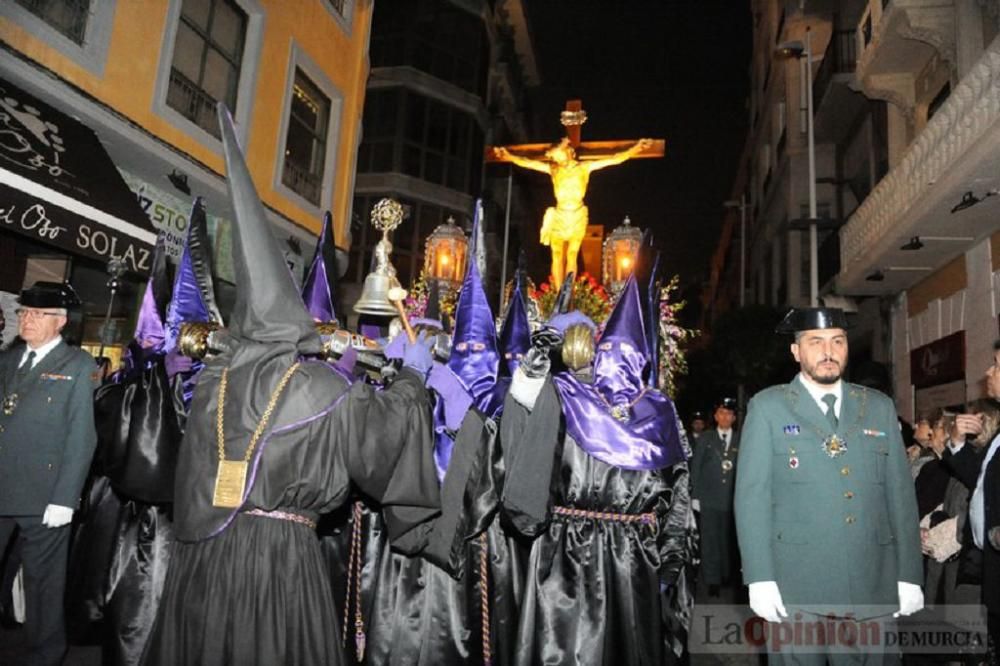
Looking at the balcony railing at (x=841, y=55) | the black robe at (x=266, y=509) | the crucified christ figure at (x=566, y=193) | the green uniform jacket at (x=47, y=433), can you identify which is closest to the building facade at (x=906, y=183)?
the balcony railing at (x=841, y=55)

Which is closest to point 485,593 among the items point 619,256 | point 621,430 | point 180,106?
point 621,430

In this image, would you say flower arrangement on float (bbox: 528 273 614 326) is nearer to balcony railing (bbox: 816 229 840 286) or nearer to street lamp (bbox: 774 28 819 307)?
street lamp (bbox: 774 28 819 307)

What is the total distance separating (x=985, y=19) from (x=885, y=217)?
125 inches

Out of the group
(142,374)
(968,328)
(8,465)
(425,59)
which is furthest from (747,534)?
(425,59)

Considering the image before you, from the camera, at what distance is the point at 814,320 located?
3721 millimetres

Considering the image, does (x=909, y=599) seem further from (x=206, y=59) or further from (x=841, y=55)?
(x=841, y=55)

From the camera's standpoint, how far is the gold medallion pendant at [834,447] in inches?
142

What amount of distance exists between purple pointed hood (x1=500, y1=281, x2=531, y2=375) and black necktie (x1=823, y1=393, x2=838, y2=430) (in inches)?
89.3

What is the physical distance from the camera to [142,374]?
494cm

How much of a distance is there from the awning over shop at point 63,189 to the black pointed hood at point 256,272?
198 inches

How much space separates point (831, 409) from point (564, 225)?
628 centimetres

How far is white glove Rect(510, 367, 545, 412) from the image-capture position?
4.40 meters

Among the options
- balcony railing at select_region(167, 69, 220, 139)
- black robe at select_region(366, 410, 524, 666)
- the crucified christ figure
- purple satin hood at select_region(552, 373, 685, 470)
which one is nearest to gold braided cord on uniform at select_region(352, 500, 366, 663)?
black robe at select_region(366, 410, 524, 666)

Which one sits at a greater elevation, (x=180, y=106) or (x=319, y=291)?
(x=180, y=106)
